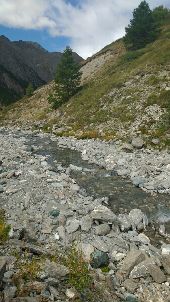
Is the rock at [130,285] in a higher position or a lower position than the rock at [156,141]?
higher

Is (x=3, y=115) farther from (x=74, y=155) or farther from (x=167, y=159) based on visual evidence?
(x=167, y=159)

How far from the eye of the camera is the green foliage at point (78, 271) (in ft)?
34.8

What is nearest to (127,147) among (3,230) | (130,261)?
(3,230)

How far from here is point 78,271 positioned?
11.2 meters

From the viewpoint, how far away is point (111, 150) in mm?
35469

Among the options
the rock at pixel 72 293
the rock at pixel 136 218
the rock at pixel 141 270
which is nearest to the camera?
the rock at pixel 72 293

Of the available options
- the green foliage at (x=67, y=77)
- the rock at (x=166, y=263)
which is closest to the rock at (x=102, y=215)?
the rock at (x=166, y=263)

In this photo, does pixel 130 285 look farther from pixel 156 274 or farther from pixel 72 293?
pixel 72 293

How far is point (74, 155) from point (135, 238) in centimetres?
2106

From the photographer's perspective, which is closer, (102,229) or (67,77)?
(102,229)

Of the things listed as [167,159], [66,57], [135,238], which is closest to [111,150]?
[167,159]

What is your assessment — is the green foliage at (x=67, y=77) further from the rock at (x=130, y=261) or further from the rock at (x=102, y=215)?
the rock at (x=130, y=261)

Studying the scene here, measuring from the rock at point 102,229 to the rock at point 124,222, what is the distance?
3.15 feet

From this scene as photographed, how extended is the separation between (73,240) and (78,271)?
250 cm
